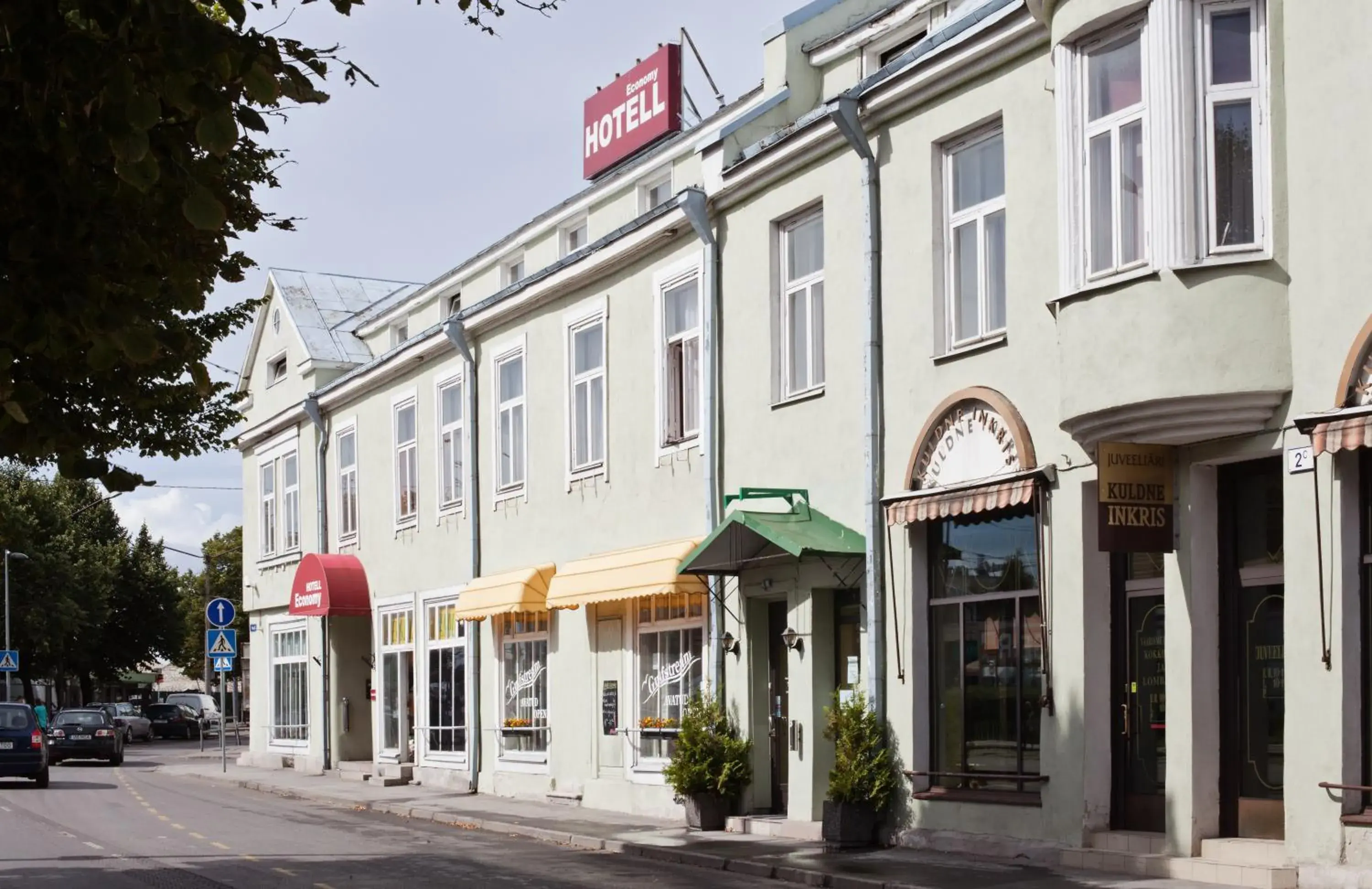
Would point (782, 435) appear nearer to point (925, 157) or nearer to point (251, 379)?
point (925, 157)

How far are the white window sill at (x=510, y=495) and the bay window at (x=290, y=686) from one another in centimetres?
1086

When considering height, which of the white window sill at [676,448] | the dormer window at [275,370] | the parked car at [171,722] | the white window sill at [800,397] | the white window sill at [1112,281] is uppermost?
the dormer window at [275,370]

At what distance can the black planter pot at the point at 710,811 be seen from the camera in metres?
20.2

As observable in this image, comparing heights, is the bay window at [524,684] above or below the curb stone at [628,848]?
above

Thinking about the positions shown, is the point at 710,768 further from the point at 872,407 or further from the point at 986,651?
the point at 872,407

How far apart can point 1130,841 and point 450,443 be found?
1729cm

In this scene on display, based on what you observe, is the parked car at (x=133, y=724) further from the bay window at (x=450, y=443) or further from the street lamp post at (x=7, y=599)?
the bay window at (x=450, y=443)

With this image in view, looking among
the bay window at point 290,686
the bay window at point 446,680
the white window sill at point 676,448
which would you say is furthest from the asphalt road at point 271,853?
the bay window at point 290,686

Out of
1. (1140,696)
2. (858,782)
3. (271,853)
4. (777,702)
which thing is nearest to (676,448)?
(777,702)

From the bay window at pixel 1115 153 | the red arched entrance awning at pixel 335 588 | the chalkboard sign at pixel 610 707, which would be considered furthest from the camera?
the red arched entrance awning at pixel 335 588

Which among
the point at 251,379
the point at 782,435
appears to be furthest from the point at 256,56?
the point at 251,379

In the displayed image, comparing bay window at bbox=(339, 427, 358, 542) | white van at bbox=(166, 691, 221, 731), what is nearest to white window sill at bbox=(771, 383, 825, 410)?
bay window at bbox=(339, 427, 358, 542)

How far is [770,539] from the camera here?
1773cm

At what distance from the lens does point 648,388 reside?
22.8 metres
